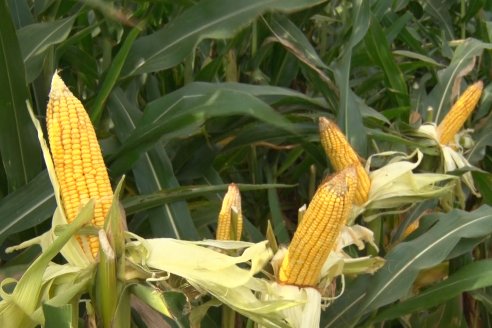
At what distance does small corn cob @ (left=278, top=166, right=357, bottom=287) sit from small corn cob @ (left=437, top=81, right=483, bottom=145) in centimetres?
70

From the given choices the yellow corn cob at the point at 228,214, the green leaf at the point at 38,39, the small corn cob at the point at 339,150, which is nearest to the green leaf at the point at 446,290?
the small corn cob at the point at 339,150

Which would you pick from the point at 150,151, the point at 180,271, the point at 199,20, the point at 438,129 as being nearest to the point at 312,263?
the point at 180,271

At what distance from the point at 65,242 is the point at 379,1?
1557 mm

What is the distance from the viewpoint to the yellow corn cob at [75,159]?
0.94m

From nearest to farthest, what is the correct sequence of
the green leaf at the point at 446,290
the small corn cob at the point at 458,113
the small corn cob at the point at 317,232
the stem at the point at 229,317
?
the small corn cob at the point at 317,232
the stem at the point at 229,317
the green leaf at the point at 446,290
the small corn cob at the point at 458,113

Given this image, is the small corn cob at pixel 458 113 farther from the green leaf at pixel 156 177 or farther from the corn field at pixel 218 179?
the green leaf at pixel 156 177

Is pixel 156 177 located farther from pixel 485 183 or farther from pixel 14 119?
pixel 485 183

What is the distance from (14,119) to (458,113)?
1.01 metres

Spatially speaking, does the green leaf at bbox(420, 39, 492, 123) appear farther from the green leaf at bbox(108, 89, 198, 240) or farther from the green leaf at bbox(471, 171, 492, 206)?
the green leaf at bbox(108, 89, 198, 240)

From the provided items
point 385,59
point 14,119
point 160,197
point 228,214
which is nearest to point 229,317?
point 228,214

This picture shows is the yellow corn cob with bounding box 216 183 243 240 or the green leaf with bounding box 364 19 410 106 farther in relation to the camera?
the green leaf with bounding box 364 19 410 106

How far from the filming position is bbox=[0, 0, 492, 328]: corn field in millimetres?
934

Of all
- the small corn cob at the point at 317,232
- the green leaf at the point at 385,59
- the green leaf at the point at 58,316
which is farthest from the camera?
the green leaf at the point at 385,59

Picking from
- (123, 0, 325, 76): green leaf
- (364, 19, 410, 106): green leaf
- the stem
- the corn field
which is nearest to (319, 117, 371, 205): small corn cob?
the corn field
